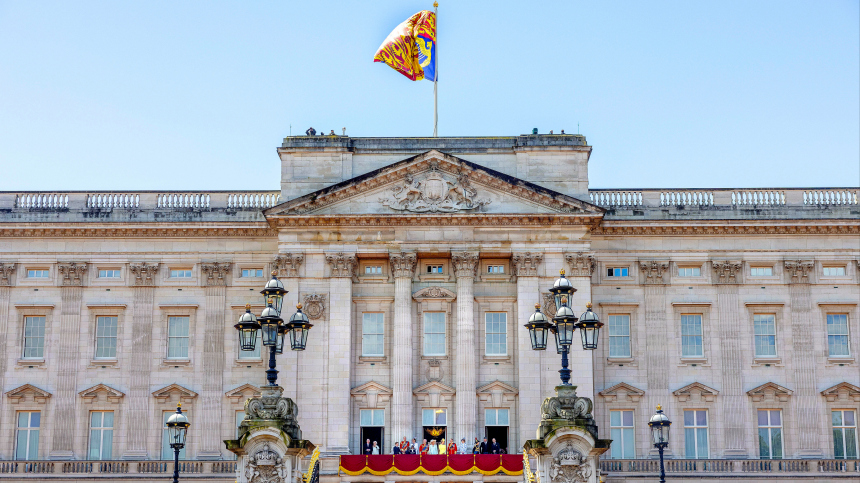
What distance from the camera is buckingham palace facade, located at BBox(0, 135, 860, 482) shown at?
45344 mm

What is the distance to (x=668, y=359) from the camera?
46.8 m

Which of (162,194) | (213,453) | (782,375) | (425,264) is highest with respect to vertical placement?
(162,194)

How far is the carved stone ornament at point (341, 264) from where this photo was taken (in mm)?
46031

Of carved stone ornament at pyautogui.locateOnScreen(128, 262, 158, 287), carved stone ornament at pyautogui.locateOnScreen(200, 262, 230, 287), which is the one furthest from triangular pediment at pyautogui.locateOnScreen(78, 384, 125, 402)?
carved stone ornament at pyautogui.locateOnScreen(200, 262, 230, 287)

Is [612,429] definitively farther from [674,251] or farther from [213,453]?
[213,453]

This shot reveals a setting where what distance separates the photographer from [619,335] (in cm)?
4731

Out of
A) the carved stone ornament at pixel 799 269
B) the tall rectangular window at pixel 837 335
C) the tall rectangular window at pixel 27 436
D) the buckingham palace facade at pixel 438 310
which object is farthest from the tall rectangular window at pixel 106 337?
the tall rectangular window at pixel 837 335

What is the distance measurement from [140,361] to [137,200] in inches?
280

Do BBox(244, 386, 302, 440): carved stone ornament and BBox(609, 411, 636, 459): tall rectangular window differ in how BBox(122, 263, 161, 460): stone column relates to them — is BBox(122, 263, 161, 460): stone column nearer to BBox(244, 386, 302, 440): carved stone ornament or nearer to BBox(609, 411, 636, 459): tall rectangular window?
BBox(609, 411, 636, 459): tall rectangular window

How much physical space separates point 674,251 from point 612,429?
802 centimetres

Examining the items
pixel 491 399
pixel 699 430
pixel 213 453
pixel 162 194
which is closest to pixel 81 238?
pixel 162 194

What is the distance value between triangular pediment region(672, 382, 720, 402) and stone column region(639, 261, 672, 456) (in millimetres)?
490

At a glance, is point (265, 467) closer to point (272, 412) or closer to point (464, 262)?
point (272, 412)

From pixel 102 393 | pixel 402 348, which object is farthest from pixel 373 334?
Result: pixel 102 393
